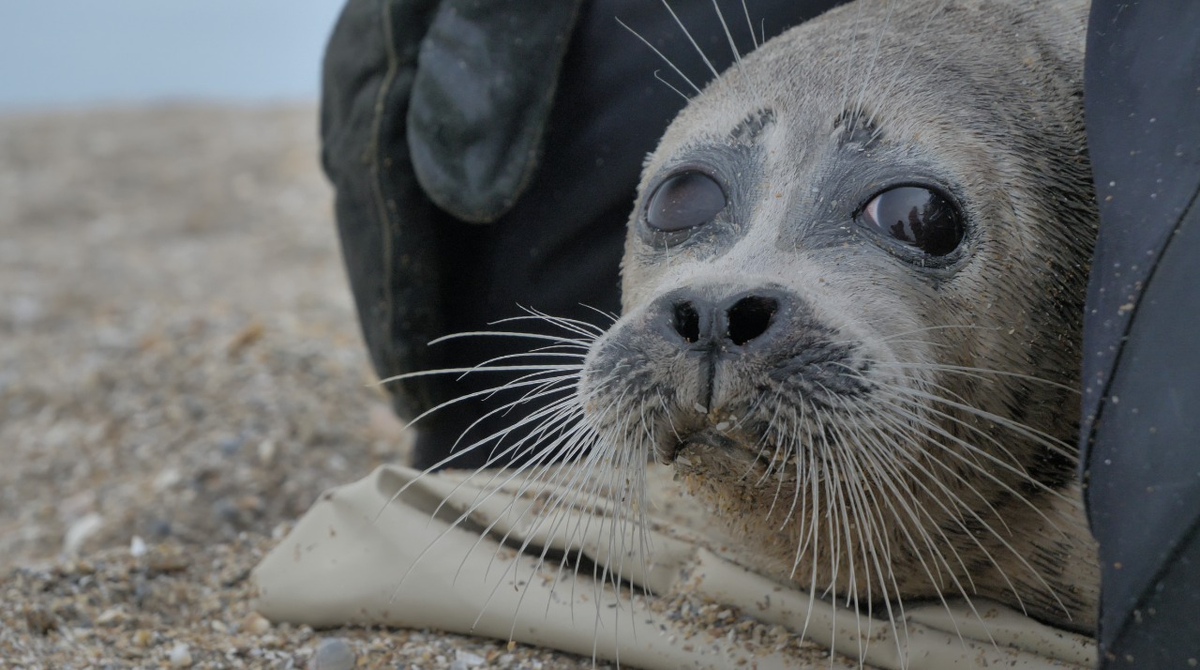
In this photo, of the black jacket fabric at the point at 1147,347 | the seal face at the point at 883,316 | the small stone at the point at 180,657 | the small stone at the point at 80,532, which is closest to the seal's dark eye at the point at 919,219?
the seal face at the point at 883,316

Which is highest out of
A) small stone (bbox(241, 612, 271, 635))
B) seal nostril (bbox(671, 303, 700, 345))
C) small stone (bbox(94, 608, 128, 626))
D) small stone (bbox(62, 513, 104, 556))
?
seal nostril (bbox(671, 303, 700, 345))

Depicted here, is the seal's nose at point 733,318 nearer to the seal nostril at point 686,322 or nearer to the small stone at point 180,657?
the seal nostril at point 686,322

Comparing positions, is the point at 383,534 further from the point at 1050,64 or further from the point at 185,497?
the point at 1050,64

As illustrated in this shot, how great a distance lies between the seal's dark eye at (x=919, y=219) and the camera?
90.5 inches

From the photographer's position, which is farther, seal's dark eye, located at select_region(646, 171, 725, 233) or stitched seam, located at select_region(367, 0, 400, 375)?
stitched seam, located at select_region(367, 0, 400, 375)

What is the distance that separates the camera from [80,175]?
9.83 metres

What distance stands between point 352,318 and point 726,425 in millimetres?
4438

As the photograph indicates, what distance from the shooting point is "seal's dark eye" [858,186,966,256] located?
2.30 meters

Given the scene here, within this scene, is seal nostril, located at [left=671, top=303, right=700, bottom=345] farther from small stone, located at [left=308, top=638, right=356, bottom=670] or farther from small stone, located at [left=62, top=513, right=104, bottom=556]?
small stone, located at [left=62, top=513, right=104, bottom=556]

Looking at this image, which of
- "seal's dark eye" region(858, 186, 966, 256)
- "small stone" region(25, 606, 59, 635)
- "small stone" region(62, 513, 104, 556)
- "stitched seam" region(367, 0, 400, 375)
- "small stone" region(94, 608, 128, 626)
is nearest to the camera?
"seal's dark eye" region(858, 186, 966, 256)

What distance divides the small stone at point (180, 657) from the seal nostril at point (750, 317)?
1393 mm

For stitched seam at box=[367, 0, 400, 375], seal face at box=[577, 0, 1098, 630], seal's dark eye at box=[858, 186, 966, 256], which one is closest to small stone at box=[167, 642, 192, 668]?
seal face at box=[577, 0, 1098, 630]

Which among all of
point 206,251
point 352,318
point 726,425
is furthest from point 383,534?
point 206,251

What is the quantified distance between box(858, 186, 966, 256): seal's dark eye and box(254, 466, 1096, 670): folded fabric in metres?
0.69
